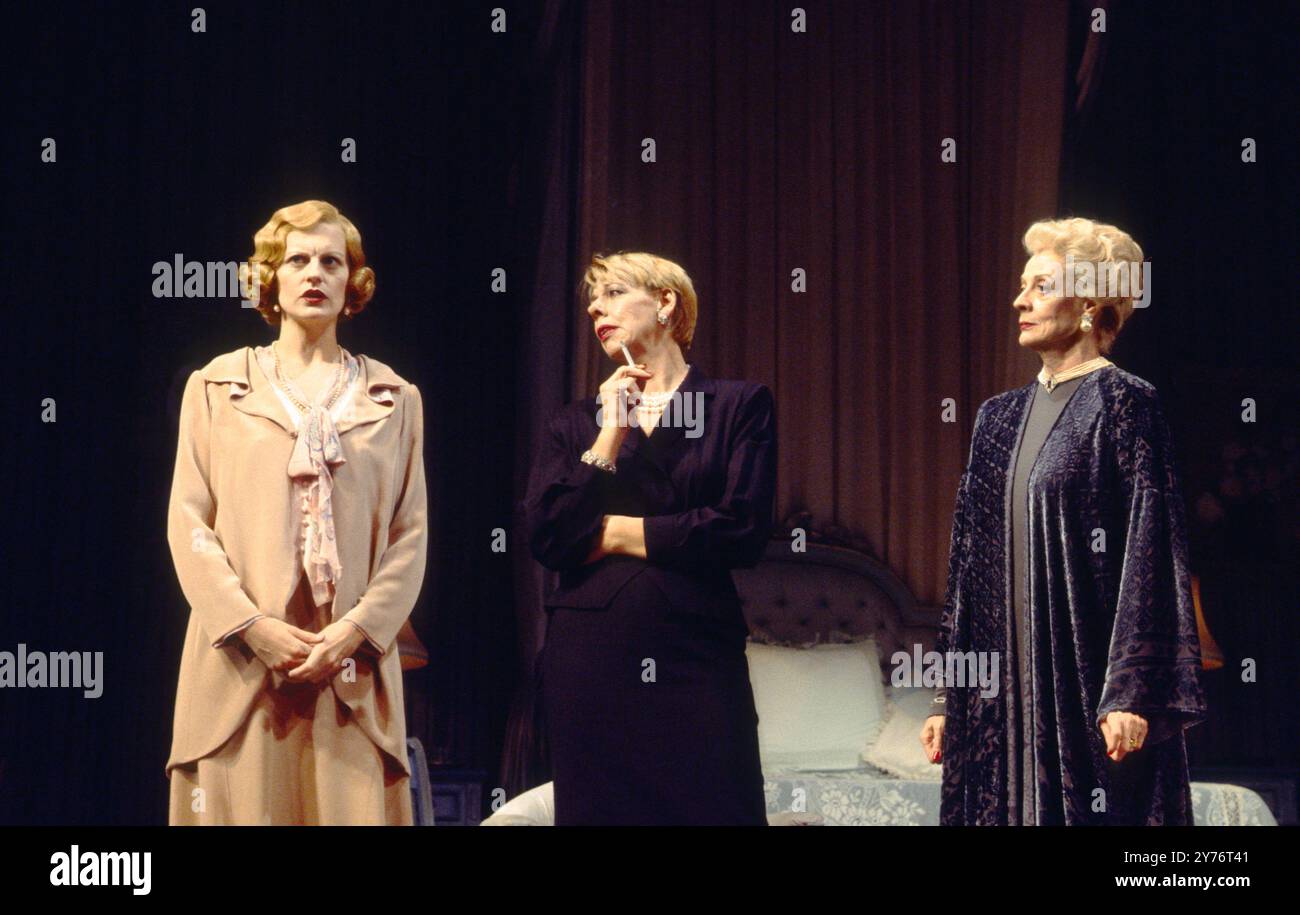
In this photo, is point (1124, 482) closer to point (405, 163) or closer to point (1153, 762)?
point (1153, 762)

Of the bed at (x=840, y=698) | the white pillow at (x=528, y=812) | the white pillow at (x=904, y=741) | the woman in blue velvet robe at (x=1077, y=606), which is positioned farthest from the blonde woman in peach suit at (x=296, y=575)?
the white pillow at (x=904, y=741)

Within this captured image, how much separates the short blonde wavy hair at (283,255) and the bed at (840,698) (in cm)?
133

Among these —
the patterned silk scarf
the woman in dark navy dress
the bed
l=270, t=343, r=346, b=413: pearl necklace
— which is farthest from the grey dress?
l=270, t=343, r=346, b=413: pearl necklace

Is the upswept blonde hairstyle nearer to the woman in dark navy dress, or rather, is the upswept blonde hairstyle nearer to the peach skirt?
the woman in dark navy dress

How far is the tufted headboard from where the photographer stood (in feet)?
17.3

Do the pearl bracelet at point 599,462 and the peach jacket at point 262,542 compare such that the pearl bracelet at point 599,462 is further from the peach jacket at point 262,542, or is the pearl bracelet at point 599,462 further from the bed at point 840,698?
the bed at point 840,698

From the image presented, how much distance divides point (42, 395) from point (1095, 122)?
3513 millimetres

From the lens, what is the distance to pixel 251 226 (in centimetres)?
501

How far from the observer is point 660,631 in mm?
3350

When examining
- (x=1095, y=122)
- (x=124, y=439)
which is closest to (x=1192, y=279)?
(x=1095, y=122)

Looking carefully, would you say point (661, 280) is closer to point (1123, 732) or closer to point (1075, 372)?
point (1075, 372)

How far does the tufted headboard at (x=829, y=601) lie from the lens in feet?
17.3

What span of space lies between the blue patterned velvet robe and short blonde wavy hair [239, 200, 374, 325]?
1467 millimetres

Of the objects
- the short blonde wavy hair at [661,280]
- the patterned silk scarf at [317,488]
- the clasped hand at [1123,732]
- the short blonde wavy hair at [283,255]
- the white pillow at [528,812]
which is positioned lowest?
the white pillow at [528,812]
